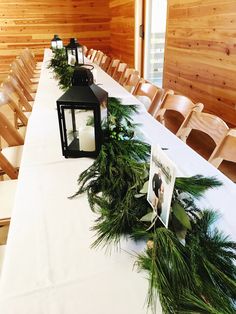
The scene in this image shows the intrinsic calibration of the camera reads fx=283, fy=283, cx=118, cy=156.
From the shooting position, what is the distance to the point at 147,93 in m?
2.45

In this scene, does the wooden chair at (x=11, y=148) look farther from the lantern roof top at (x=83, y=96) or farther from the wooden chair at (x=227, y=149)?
the wooden chair at (x=227, y=149)

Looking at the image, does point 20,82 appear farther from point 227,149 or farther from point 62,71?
point 227,149

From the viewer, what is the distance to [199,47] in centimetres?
304

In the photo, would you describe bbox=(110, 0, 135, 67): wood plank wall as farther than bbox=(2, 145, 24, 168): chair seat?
Yes

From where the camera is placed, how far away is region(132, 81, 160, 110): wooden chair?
7.24 ft

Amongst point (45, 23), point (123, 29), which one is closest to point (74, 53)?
point (123, 29)

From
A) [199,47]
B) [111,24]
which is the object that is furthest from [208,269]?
[111,24]

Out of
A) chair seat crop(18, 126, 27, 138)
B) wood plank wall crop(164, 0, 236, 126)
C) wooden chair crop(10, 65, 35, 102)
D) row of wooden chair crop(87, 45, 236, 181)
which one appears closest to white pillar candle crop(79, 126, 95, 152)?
row of wooden chair crop(87, 45, 236, 181)

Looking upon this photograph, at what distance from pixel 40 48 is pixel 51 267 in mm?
7122

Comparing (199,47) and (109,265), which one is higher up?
(199,47)

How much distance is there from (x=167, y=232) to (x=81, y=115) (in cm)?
60

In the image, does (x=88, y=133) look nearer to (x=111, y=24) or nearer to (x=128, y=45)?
(x=128, y=45)

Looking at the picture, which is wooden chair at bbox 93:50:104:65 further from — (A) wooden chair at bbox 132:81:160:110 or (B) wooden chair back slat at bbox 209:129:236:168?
(B) wooden chair back slat at bbox 209:129:236:168

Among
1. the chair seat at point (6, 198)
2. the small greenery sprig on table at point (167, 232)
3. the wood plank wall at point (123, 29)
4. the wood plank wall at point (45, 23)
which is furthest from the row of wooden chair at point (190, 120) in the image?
the wood plank wall at point (45, 23)
